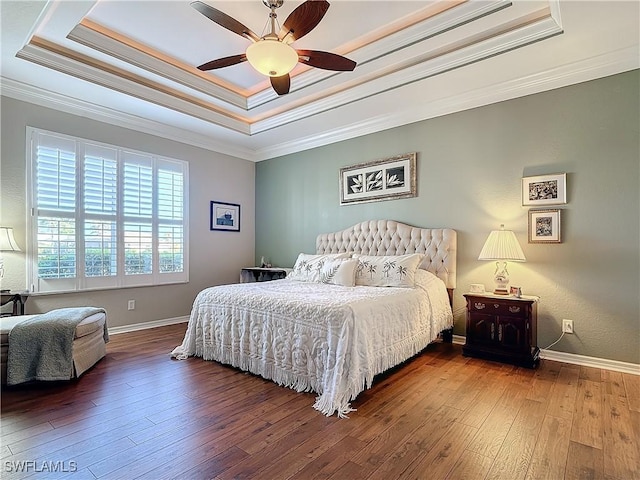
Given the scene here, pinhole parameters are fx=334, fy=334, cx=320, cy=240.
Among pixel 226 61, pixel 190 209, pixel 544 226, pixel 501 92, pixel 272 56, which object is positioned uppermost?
pixel 501 92

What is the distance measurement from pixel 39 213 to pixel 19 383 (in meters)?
2.01

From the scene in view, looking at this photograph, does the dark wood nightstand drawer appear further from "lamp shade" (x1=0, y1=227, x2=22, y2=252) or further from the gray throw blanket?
"lamp shade" (x1=0, y1=227, x2=22, y2=252)

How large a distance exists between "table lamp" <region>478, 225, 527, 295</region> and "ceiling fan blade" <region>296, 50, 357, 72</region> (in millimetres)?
2135

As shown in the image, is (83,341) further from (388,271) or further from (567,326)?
(567,326)

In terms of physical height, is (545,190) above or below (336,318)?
above

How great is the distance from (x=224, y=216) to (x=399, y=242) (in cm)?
306

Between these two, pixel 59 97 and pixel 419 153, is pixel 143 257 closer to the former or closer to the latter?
pixel 59 97

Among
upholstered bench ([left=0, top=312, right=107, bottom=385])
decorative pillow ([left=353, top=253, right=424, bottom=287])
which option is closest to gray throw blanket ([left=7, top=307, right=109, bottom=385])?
upholstered bench ([left=0, top=312, right=107, bottom=385])

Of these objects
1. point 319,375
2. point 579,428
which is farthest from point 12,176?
point 579,428

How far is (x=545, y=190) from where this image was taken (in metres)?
3.37

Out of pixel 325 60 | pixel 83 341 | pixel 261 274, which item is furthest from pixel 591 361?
pixel 83 341

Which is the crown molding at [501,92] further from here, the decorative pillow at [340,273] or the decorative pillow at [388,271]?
the decorative pillow at [340,273]

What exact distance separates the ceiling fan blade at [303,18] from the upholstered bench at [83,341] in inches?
116

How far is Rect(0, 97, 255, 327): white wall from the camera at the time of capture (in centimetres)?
360
